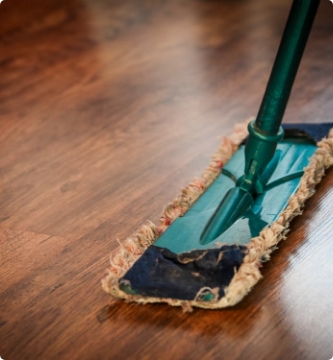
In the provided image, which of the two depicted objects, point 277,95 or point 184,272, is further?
point 277,95

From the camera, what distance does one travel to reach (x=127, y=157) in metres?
1.42

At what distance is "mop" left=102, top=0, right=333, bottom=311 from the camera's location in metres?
1.02

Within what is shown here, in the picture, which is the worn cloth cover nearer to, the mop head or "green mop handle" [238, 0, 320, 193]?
the mop head

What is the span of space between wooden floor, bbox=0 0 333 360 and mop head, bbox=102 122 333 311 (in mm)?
25

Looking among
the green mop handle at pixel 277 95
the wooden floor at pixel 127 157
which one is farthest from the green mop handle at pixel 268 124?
the wooden floor at pixel 127 157

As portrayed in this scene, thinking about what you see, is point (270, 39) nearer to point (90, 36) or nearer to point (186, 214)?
point (90, 36)

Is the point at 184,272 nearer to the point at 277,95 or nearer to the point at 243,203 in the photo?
the point at 243,203

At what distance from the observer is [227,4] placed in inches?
83.6

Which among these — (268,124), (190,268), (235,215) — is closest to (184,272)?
(190,268)

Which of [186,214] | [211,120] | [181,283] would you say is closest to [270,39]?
[211,120]

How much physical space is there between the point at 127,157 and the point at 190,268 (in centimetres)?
44

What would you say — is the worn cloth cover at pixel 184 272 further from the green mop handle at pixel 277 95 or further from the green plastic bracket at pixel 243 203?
the green mop handle at pixel 277 95

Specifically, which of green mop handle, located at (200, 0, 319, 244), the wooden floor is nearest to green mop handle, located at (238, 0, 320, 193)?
green mop handle, located at (200, 0, 319, 244)

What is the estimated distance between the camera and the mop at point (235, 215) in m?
1.02
